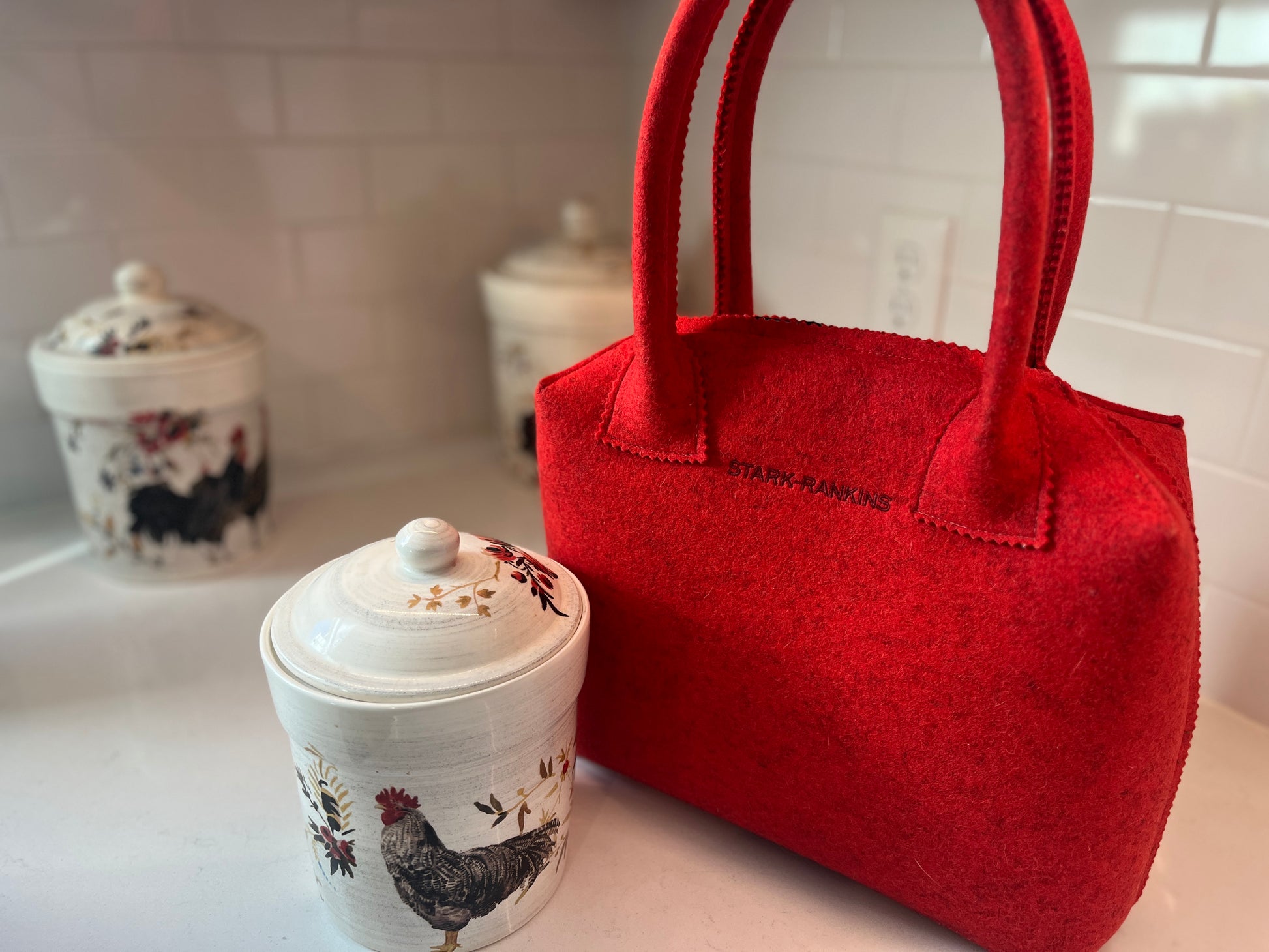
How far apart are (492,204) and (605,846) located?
70cm

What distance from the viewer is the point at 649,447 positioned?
→ 0.45 meters

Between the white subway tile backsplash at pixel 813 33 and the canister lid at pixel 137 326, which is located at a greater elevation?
the white subway tile backsplash at pixel 813 33

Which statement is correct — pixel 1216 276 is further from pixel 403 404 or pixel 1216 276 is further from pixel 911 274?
pixel 403 404

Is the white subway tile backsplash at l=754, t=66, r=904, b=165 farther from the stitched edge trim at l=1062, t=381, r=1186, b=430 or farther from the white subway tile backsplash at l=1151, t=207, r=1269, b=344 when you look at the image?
the stitched edge trim at l=1062, t=381, r=1186, b=430

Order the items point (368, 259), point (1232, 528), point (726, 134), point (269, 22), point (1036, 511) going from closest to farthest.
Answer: point (1036, 511) < point (726, 134) < point (1232, 528) < point (269, 22) < point (368, 259)

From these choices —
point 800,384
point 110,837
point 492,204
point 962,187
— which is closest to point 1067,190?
point 800,384

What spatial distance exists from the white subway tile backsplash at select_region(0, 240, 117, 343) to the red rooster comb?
2.05 feet

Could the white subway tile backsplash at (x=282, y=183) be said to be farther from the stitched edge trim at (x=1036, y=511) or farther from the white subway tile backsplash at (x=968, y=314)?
the stitched edge trim at (x=1036, y=511)

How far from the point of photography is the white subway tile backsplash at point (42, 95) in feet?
2.35

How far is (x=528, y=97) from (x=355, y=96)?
18 cm

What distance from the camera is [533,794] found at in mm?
429

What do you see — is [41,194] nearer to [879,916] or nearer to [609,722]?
[609,722]

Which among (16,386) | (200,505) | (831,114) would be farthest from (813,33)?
(16,386)

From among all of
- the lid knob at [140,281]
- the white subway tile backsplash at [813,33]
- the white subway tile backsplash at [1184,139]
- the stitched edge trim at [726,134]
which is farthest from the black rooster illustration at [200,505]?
the white subway tile backsplash at [1184,139]
